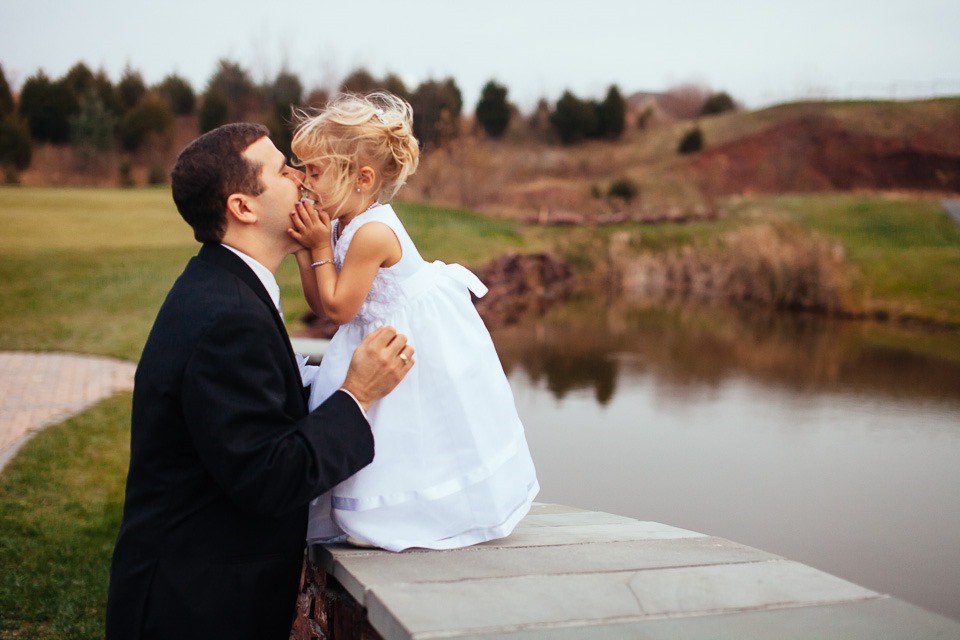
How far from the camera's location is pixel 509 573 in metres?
1.88

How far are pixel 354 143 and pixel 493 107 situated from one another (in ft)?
114

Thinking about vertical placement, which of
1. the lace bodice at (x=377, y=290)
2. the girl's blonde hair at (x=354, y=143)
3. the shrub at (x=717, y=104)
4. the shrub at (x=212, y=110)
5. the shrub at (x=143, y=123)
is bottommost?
the lace bodice at (x=377, y=290)

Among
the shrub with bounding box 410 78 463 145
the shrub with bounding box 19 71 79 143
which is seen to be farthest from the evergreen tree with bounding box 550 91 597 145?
the shrub with bounding box 19 71 79 143

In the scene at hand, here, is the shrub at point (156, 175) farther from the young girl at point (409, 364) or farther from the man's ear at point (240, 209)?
the man's ear at point (240, 209)

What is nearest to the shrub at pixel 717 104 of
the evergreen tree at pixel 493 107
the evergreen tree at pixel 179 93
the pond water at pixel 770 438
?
the evergreen tree at pixel 493 107

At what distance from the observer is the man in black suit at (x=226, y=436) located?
1.71 m

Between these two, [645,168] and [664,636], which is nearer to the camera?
[664,636]

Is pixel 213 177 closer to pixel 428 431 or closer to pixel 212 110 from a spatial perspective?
pixel 428 431

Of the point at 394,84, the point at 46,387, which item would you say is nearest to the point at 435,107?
the point at 394,84

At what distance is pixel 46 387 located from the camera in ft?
24.4

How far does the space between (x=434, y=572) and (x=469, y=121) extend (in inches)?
1215

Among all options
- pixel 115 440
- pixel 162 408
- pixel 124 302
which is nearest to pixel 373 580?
pixel 162 408

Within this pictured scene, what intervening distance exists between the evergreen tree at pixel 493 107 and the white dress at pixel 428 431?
114ft

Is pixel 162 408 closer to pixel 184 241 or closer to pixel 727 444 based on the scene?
pixel 727 444
